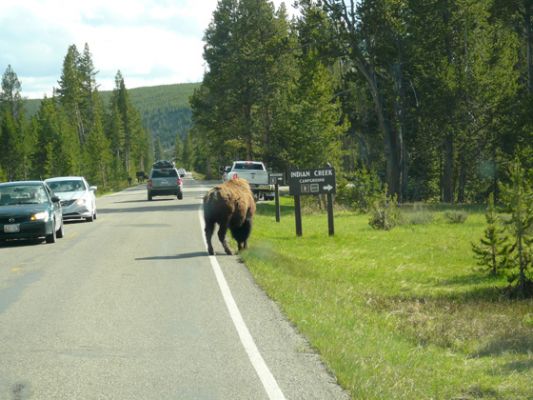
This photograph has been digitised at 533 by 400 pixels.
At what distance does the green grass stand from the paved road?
409 millimetres

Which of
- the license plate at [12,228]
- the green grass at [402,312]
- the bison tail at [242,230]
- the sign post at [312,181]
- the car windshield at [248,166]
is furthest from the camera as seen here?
the car windshield at [248,166]

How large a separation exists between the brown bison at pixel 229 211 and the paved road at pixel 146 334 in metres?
0.65

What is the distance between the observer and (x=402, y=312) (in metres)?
11.7

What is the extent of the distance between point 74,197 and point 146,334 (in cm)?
1971

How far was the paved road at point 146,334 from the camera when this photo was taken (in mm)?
6785

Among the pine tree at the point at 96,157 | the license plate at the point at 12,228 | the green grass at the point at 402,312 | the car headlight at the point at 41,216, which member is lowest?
the green grass at the point at 402,312

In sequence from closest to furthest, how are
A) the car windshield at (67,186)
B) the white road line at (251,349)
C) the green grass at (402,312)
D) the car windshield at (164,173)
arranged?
the white road line at (251,349) < the green grass at (402,312) < the car windshield at (67,186) < the car windshield at (164,173)

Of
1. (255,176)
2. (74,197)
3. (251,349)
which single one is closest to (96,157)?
(255,176)

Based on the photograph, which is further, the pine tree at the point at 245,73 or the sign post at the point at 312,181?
the pine tree at the point at 245,73

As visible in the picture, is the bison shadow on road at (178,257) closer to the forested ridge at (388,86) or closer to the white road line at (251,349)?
the white road line at (251,349)

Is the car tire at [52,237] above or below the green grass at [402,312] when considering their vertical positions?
above

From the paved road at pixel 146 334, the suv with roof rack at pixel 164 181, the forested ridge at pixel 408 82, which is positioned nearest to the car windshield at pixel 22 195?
the paved road at pixel 146 334

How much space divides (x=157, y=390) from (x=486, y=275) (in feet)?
33.0

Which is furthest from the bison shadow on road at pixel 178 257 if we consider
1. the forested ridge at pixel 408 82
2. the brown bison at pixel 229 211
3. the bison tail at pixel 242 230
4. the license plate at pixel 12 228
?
the forested ridge at pixel 408 82
